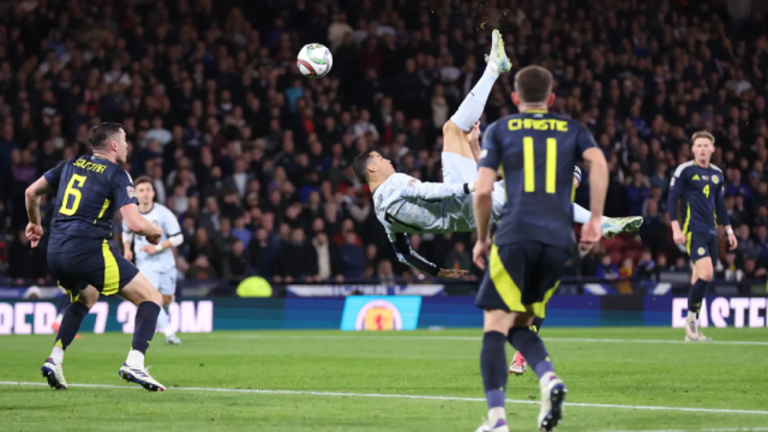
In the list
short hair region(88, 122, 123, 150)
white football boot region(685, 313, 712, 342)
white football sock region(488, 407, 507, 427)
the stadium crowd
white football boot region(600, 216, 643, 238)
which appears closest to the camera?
white football sock region(488, 407, 507, 427)

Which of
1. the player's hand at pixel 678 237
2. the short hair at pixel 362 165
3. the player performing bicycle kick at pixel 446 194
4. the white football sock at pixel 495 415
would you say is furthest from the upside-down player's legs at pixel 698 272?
the white football sock at pixel 495 415

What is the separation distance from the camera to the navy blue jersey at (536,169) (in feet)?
20.3

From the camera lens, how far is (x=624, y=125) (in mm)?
23938

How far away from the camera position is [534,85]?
6320 mm

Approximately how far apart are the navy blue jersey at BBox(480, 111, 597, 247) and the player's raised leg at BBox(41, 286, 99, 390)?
452 centimetres

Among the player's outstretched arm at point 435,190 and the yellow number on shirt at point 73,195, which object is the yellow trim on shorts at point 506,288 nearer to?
the player's outstretched arm at point 435,190

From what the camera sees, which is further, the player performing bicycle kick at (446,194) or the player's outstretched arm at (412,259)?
the player's outstretched arm at (412,259)

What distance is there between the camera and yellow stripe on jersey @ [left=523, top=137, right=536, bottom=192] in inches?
244

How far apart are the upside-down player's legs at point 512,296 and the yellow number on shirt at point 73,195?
4.07 metres

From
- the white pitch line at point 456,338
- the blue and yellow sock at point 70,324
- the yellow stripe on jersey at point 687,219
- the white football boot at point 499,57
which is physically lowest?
the white pitch line at point 456,338

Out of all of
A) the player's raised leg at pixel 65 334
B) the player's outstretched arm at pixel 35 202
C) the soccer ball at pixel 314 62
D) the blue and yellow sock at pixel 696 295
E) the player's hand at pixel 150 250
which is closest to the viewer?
the player's raised leg at pixel 65 334

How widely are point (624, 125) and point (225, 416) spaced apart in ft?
58.7

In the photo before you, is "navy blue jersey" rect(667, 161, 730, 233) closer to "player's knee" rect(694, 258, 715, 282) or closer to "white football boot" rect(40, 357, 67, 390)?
"player's knee" rect(694, 258, 715, 282)

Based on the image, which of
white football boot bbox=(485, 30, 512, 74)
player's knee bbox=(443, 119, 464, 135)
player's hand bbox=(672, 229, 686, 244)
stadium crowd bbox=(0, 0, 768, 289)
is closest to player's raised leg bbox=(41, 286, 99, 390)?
player's knee bbox=(443, 119, 464, 135)
